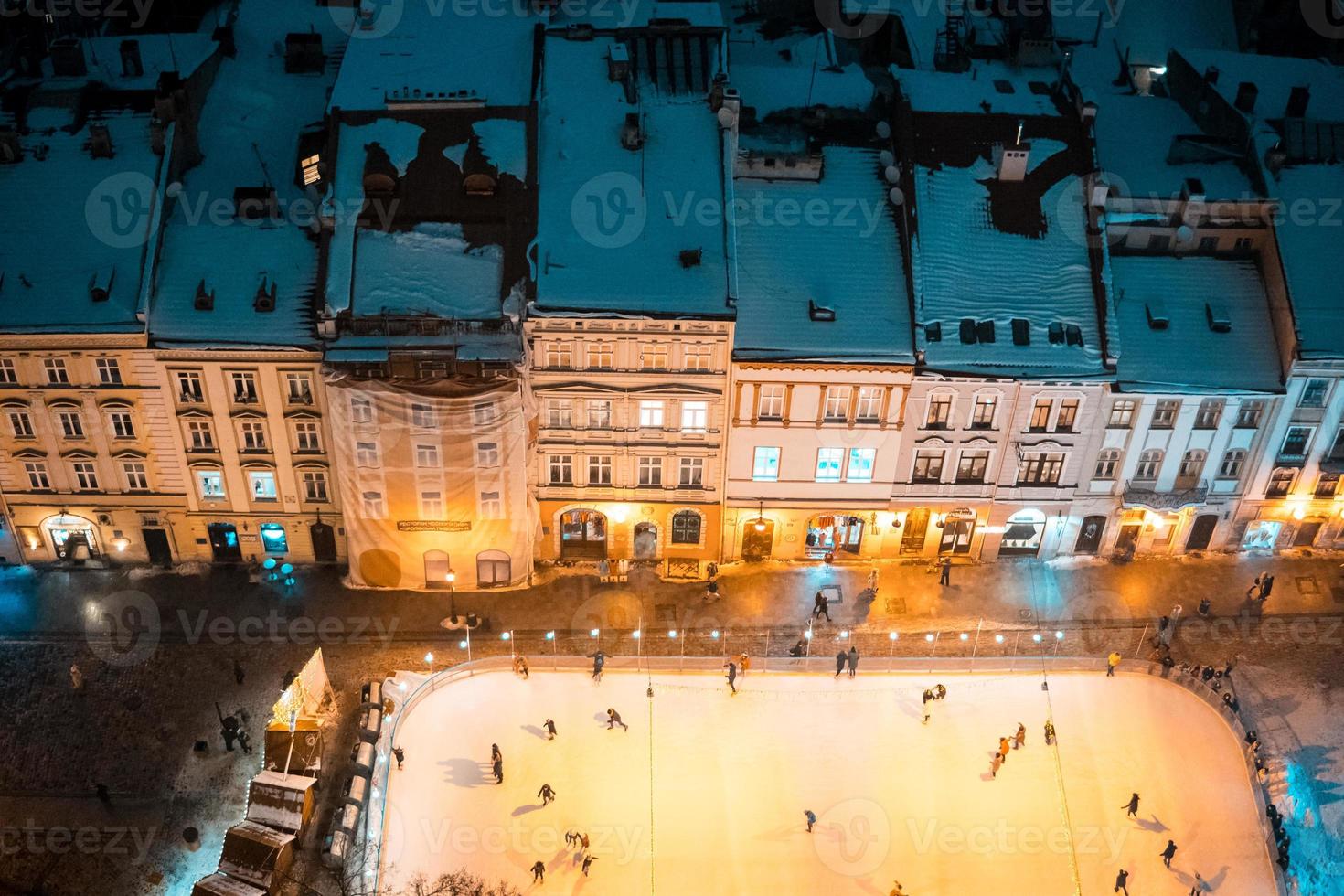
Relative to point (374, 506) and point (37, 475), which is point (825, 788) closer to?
point (374, 506)

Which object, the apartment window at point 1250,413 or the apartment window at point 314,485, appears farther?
the apartment window at point 314,485

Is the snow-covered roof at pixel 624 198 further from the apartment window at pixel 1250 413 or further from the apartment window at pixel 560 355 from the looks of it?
the apartment window at pixel 1250 413

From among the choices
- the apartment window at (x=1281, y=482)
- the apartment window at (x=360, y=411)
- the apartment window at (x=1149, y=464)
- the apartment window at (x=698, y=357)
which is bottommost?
the apartment window at (x=1281, y=482)

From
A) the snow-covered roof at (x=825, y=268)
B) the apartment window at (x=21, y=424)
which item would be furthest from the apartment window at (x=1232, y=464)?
the apartment window at (x=21, y=424)

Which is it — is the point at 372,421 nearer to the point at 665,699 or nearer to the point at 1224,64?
the point at 665,699

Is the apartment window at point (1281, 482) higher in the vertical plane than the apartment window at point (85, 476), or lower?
lower

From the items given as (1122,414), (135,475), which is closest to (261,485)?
(135,475)

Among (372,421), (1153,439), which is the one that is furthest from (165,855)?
(1153,439)
